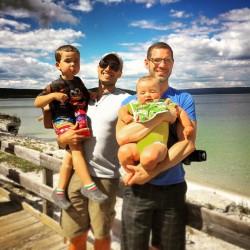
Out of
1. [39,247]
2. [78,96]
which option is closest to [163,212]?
[78,96]

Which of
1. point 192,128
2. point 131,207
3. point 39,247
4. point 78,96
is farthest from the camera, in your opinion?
point 39,247

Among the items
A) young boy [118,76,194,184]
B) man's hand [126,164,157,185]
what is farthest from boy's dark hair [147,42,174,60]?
man's hand [126,164,157,185]

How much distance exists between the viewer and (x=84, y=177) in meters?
2.73

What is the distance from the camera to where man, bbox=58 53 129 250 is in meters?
2.75

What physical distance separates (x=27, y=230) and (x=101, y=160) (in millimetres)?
2260

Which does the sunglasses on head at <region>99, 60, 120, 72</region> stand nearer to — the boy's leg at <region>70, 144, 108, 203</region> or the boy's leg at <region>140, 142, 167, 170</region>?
the boy's leg at <region>70, 144, 108, 203</region>

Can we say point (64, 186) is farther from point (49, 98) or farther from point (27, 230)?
point (27, 230)

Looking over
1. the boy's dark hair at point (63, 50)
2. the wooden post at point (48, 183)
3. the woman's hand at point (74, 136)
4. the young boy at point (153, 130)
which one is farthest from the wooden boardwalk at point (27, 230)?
the boy's dark hair at point (63, 50)

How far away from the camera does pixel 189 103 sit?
7.55ft

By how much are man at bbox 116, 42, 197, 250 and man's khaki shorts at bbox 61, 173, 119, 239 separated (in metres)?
0.51

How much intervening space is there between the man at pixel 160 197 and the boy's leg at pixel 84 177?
1.38ft

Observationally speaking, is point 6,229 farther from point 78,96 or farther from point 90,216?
point 78,96

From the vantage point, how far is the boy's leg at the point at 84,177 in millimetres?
2672

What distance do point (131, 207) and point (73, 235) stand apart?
1006 millimetres
